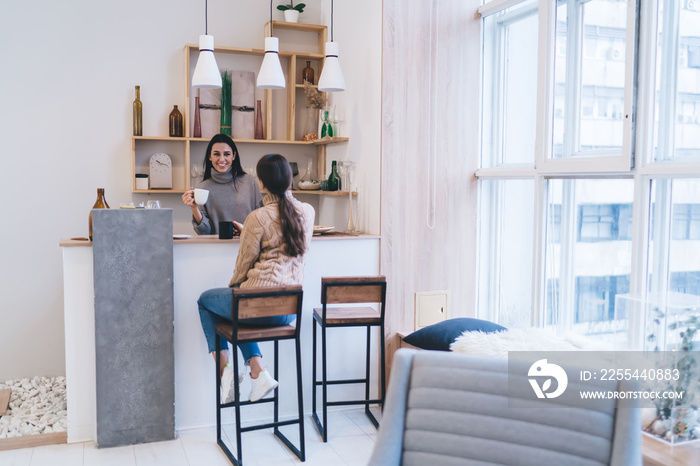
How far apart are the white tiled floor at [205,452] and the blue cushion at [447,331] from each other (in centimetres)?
62

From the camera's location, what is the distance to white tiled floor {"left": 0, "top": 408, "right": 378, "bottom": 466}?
3.32 m

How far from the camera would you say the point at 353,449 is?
3.49m

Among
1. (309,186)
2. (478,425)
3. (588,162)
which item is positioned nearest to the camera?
(478,425)

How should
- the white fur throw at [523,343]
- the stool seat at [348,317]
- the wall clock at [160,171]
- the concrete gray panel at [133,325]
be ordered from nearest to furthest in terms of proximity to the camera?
the white fur throw at [523,343] < the concrete gray panel at [133,325] < the stool seat at [348,317] < the wall clock at [160,171]

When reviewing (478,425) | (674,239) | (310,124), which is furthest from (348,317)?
(310,124)

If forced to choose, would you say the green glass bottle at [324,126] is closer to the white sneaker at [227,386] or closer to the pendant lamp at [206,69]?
the pendant lamp at [206,69]

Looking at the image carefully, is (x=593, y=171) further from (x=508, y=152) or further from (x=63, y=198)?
(x=63, y=198)

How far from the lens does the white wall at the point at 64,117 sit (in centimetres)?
465

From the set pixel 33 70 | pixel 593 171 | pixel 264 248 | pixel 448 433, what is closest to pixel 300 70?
pixel 33 70

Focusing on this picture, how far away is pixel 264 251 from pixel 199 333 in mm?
714

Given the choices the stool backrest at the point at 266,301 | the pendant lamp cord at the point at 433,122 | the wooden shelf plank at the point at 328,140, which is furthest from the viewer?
the wooden shelf plank at the point at 328,140

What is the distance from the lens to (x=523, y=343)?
114 inches

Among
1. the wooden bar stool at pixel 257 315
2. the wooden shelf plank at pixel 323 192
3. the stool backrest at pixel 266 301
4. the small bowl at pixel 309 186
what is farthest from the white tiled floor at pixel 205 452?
the small bowl at pixel 309 186

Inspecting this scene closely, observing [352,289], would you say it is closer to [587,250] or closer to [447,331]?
[447,331]
